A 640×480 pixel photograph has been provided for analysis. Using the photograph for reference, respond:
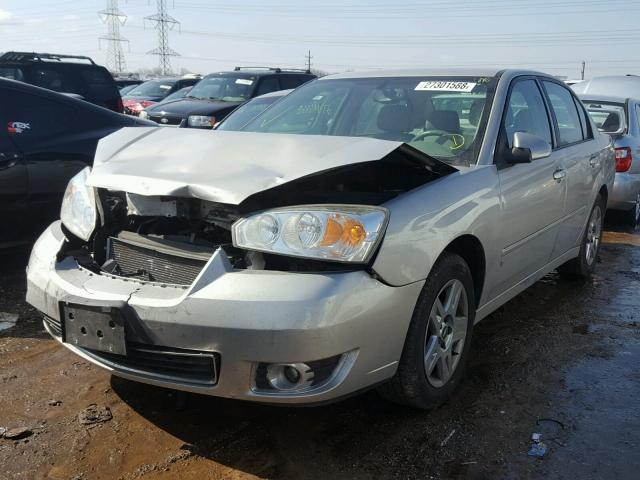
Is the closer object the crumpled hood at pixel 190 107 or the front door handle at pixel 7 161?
the front door handle at pixel 7 161

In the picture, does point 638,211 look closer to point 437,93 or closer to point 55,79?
point 437,93

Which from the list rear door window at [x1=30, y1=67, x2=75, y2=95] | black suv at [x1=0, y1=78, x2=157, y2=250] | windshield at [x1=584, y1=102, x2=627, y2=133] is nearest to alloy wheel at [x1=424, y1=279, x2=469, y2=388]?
black suv at [x1=0, y1=78, x2=157, y2=250]

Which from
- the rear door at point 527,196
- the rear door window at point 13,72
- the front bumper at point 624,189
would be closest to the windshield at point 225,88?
the rear door window at point 13,72

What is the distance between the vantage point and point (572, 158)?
4.48 metres

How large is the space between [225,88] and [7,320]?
856cm

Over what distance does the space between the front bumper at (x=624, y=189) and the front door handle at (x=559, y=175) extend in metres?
3.68

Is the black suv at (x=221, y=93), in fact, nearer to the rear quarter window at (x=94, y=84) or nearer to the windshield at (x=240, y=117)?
the rear quarter window at (x=94, y=84)

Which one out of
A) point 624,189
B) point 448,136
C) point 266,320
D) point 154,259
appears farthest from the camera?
point 624,189

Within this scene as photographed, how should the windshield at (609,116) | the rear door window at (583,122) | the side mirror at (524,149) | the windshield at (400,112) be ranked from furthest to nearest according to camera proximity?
the windshield at (609,116), the rear door window at (583,122), the windshield at (400,112), the side mirror at (524,149)

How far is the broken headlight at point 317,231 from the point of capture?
97.2 inches

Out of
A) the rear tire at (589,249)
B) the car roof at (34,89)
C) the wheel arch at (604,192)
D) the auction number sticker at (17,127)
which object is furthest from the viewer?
the wheel arch at (604,192)

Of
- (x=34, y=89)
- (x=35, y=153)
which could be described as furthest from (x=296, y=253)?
(x=34, y=89)

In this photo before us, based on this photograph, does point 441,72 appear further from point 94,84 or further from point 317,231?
point 94,84

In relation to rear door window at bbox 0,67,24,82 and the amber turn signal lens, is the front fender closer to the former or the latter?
the amber turn signal lens
